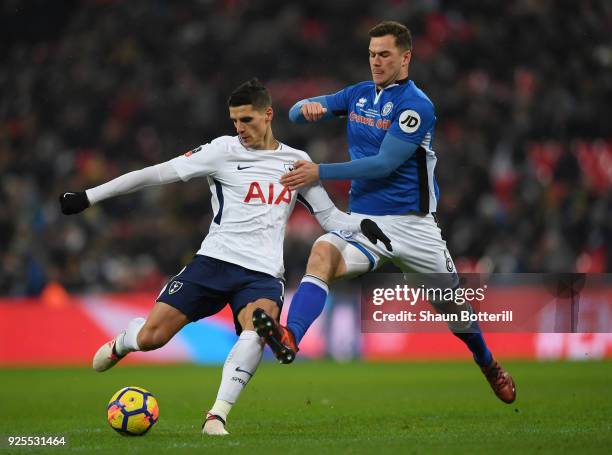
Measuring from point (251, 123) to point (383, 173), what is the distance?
0.82 m

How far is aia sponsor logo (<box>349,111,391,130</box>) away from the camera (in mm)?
6574

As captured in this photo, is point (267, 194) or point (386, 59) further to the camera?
point (386, 59)

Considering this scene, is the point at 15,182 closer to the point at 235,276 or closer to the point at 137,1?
the point at 137,1

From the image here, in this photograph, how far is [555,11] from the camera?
17.2 meters

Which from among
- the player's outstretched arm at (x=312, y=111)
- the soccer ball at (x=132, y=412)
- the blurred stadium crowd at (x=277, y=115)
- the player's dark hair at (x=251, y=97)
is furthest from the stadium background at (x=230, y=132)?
the soccer ball at (x=132, y=412)

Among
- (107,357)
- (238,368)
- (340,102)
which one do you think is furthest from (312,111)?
(107,357)

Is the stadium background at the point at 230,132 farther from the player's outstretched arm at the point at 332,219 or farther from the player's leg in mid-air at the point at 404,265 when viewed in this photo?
the player's outstretched arm at the point at 332,219

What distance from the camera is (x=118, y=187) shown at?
619cm

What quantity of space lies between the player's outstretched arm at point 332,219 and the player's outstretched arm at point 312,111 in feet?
1.58

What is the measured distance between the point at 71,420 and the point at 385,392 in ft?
9.91

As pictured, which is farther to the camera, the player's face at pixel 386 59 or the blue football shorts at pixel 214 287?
the player's face at pixel 386 59

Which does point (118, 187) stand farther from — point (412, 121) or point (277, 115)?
point (277, 115)

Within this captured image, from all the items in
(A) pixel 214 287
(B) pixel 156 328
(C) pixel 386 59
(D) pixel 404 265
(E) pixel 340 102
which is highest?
(C) pixel 386 59

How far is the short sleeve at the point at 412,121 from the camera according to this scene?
6.43 metres
